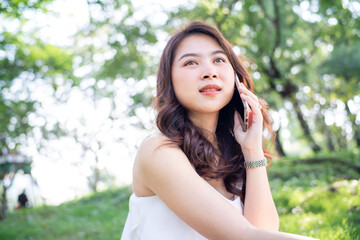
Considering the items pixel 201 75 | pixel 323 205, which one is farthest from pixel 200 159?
pixel 323 205

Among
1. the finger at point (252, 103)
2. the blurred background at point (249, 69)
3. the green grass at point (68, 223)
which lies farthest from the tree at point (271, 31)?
the finger at point (252, 103)

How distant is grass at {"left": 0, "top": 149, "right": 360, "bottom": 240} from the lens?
3.07m

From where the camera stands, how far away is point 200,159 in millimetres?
1886

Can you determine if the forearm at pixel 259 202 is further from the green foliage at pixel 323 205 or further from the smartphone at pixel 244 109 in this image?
the green foliage at pixel 323 205

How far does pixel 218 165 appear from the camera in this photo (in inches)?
84.7

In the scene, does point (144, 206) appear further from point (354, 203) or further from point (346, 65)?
point (346, 65)

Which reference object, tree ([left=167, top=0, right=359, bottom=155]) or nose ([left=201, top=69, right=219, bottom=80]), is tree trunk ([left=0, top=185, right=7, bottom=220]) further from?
nose ([left=201, top=69, right=219, bottom=80])

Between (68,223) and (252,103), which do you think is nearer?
(252,103)

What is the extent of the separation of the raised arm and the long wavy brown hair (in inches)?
6.6

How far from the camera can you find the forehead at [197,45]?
2039 millimetres

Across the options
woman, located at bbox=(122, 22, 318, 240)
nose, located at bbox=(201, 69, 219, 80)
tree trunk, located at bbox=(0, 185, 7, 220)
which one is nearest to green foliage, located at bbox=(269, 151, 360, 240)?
woman, located at bbox=(122, 22, 318, 240)

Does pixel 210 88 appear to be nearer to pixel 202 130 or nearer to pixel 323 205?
pixel 202 130

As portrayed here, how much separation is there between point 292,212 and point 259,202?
2491mm

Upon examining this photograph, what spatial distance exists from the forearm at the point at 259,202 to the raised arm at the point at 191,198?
467 millimetres
